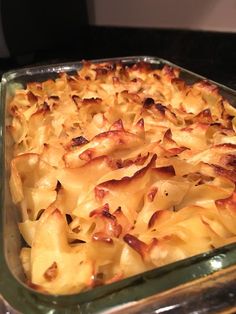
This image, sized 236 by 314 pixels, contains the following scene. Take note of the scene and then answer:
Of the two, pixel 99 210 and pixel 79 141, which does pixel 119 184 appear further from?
pixel 79 141

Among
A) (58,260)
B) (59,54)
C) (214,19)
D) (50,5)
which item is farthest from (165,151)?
(59,54)

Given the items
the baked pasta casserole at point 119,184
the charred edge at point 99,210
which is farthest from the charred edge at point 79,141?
the charred edge at point 99,210

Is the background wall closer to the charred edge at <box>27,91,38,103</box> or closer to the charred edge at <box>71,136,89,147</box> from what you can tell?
the charred edge at <box>27,91,38,103</box>

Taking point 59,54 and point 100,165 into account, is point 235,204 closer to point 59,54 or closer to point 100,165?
point 100,165

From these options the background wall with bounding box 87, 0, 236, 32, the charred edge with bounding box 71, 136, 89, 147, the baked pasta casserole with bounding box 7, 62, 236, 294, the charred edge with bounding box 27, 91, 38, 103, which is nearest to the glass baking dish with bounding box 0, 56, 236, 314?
the baked pasta casserole with bounding box 7, 62, 236, 294

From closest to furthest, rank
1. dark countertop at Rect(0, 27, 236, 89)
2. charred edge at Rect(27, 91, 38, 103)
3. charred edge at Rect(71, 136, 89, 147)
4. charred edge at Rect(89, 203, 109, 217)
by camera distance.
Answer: charred edge at Rect(89, 203, 109, 217) < charred edge at Rect(71, 136, 89, 147) < charred edge at Rect(27, 91, 38, 103) < dark countertop at Rect(0, 27, 236, 89)

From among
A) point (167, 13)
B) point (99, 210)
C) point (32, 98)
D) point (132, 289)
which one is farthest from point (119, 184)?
point (167, 13)
